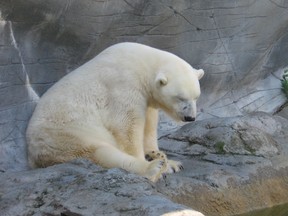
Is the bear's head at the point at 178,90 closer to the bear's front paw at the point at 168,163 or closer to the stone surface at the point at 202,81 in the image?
the bear's front paw at the point at 168,163

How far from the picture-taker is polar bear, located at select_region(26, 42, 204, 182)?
5.55 m

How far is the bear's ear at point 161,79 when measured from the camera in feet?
18.7

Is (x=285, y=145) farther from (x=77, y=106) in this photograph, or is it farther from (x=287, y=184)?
(x=77, y=106)

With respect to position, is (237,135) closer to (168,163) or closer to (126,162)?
(168,163)

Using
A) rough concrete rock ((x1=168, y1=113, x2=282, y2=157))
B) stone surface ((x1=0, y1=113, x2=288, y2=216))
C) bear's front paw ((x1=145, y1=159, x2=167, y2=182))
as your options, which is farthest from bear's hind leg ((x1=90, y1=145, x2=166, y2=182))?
rough concrete rock ((x1=168, y1=113, x2=282, y2=157))

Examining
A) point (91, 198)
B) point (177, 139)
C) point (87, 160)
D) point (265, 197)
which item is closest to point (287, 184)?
point (265, 197)

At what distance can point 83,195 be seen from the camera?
421cm

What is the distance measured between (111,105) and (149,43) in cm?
164

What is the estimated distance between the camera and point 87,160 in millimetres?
5012

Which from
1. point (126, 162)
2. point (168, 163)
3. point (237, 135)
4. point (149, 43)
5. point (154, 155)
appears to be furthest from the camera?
point (149, 43)

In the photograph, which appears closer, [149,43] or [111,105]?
[111,105]

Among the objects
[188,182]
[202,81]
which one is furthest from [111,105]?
[202,81]

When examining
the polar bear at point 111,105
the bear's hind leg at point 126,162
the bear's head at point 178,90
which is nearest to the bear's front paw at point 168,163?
the polar bear at point 111,105

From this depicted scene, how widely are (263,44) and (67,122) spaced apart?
350cm
